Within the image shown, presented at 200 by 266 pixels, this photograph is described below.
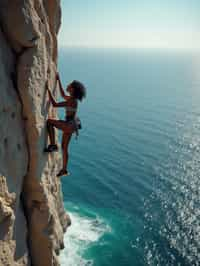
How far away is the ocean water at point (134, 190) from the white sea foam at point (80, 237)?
0.30ft

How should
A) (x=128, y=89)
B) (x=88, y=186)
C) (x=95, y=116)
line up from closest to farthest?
(x=88, y=186)
(x=95, y=116)
(x=128, y=89)

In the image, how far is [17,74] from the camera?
1532 cm

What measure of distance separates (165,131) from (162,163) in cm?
1535

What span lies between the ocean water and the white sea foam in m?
0.09

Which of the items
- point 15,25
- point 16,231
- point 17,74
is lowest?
point 16,231

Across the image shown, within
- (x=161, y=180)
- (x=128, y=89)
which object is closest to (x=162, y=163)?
(x=161, y=180)

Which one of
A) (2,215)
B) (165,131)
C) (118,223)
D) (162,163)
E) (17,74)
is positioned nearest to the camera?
(2,215)

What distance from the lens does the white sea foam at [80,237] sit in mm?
28328

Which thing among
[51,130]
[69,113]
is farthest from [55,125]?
[69,113]

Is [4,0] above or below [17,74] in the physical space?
above

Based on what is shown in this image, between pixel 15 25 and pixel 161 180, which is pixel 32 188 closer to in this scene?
pixel 15 25

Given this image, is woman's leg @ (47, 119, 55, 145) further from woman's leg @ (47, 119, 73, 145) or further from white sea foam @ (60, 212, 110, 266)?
white sea foam @ (60, 212, 110, 266)

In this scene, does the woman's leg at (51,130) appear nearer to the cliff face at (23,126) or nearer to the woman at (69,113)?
the woman at (69,113)

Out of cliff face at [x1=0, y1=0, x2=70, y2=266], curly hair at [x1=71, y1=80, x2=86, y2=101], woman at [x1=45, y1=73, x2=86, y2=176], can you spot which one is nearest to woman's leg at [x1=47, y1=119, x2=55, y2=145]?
woman at [x1=45, y1=73, x2=86, y2=176]
